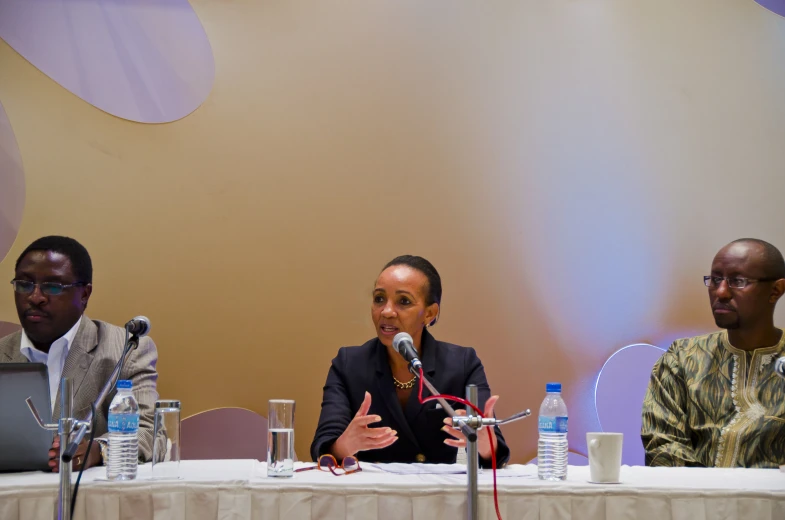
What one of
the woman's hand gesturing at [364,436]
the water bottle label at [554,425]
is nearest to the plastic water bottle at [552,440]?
the water bottle label at [554,425]

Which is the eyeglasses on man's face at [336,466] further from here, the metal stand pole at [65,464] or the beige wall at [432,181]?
the beige wall at [432,181]

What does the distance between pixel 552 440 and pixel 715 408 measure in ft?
4.35

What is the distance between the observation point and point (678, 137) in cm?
425

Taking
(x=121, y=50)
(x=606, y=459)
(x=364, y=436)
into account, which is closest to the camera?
(x=606, y=459)

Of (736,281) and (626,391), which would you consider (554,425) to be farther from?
(626,391)

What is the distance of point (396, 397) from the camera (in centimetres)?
305

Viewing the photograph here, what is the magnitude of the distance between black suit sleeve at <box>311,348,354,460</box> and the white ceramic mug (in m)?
0.98

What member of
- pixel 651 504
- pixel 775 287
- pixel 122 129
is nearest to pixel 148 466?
pixel 651 504

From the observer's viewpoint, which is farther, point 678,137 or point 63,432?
point 678,137

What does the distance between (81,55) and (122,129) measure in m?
0.42

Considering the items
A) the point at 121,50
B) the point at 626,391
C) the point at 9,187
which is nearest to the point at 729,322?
the point at 626,391

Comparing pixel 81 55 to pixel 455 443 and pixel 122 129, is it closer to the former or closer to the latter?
pixel 122 129

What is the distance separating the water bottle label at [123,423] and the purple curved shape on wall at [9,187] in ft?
6.57

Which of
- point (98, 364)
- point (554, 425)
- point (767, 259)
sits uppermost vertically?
point (767, 259)
